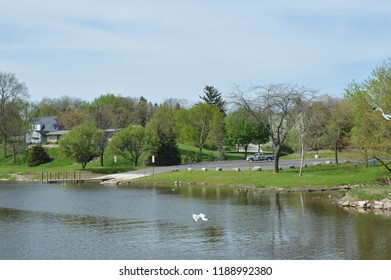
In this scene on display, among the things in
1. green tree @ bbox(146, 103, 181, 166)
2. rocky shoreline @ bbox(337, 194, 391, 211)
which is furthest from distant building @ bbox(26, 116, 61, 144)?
rocky shoreline @ bbox(337, 194, 391, 211)

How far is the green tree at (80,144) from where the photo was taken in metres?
87.4

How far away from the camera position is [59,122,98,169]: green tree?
287ft

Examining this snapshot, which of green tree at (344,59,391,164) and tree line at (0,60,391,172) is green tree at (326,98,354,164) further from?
green tree at (344,59,391,164)

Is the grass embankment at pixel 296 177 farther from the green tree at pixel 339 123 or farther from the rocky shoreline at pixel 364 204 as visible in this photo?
the green tree at pixel 339 123

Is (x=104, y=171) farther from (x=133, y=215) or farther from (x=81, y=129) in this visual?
(x=133, y=215)

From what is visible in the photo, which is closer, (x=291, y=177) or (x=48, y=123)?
(x=291, y=177)

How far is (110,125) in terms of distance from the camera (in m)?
123

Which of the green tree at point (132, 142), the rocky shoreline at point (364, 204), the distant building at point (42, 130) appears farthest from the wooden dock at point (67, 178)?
the distant building at point (42, 130)

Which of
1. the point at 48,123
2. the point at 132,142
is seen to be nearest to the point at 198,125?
the point at 132,142

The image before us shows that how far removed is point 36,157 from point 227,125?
126 ft

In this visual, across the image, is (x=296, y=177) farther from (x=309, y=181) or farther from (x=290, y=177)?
(x=309, y=181)

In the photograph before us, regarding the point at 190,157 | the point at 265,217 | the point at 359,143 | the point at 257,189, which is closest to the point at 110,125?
the point at 190,157

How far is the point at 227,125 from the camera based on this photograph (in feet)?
360
